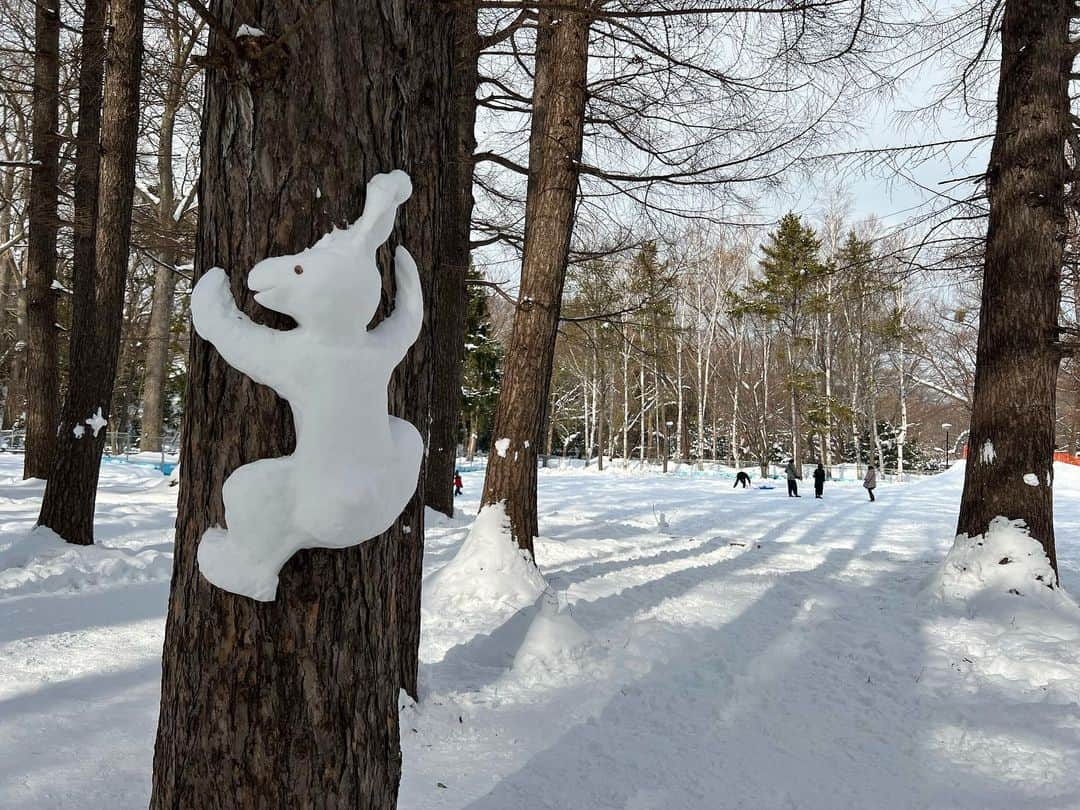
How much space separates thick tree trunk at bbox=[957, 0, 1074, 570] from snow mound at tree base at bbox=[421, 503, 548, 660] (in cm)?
393

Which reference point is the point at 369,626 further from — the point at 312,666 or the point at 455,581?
the point at 455,581

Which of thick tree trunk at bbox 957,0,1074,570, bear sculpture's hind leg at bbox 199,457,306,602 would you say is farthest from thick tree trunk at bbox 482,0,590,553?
bear sculpture's hind leg at bbox 199,457,306,602

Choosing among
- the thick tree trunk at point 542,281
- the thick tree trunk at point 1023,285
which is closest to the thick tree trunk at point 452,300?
the thick tree trunk at point 542,281

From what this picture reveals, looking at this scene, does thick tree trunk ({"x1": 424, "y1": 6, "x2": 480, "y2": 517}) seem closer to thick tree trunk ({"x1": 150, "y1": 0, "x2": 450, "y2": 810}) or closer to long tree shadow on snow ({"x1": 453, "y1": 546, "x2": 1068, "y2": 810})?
long tree shadow on snow ({"x1": 453, "y1": 546, "x2": 1068, "y2": 810})

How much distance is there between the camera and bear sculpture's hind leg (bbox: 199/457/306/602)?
1446mm

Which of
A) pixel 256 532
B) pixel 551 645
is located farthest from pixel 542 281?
pixel 256 532

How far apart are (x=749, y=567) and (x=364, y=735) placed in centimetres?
674

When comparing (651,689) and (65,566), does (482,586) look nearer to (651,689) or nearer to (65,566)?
(651,689)

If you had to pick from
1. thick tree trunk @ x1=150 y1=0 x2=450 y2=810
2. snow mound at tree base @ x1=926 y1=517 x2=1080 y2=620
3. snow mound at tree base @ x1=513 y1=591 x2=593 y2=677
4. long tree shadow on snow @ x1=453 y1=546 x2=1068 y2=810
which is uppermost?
thick tree trunk @ x1=150 y1=0 x2=450 y2=810

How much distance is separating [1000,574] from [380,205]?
6228 mm

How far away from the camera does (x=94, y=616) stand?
4.54m

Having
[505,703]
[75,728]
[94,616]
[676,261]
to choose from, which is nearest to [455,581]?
[505,703]

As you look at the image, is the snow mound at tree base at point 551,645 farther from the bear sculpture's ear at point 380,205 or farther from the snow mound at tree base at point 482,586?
the bear sculpture's ear at point 380,205

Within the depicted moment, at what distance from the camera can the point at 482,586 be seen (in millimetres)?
5180
